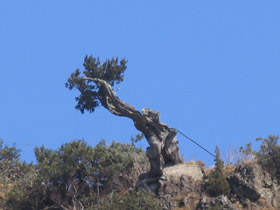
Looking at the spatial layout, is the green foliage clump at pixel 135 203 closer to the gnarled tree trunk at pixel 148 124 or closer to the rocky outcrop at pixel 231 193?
the rocky outcrop at pixel 231 193

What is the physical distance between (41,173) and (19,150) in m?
11.0

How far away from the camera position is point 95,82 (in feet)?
158

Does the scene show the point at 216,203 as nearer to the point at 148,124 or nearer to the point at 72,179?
the point at 148,124

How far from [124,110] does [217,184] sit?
6.86 meters

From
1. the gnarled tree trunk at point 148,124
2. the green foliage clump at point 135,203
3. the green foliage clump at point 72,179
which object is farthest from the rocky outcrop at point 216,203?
the green foliage clump at point 72,179

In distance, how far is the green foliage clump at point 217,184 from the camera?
44531 mm

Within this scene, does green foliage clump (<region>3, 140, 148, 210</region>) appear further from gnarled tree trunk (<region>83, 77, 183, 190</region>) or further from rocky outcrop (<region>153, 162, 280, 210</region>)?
rocky outcrop (<region>153, 162, 280, 210</region>)

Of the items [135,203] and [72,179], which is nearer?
[135,203]

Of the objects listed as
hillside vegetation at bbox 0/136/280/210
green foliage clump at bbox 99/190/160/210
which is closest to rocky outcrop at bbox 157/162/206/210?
hillside vegetation at bbox 0/136/280/210

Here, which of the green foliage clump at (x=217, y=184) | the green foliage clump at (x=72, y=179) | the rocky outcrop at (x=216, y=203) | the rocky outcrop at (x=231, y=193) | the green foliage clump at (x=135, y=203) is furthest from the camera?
the green foliage clump at (x=72, y=179)

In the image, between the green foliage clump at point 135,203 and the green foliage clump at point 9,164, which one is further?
the green foliage clump at point 9,164

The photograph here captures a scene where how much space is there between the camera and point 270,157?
153ft

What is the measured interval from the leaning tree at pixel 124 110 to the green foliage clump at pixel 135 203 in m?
4.08

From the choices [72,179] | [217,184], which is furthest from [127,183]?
[217,184]
